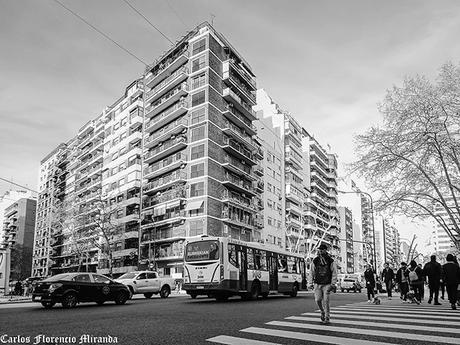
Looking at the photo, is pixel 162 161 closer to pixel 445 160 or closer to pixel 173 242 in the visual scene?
pixel 173 242

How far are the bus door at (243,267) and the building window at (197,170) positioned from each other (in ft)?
109

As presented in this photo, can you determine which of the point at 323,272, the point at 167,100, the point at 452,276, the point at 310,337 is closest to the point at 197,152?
the point at 167,100

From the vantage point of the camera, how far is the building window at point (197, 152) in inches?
2143

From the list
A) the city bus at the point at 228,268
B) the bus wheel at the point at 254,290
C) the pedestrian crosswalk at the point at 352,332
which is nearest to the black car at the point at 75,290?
the city bus at the point at 228,268

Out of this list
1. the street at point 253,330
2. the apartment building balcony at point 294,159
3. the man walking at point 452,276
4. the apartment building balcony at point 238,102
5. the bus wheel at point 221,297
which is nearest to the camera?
the street at point 253,330

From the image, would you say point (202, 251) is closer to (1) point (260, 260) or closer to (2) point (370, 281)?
(1) point (260, 260)

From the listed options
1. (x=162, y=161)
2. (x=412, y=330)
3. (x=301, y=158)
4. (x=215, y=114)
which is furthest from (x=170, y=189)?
(x=412, y=330)

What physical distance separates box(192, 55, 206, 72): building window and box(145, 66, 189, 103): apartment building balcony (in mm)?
1187

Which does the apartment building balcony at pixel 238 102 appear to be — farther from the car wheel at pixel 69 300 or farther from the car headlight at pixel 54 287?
the car headlight at pixel 54 287

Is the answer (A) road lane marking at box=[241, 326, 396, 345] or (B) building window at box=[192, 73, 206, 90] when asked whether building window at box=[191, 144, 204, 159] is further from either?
(A) road lane marking at box=[241, 326, 396, 345]

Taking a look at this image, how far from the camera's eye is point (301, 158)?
293 ft

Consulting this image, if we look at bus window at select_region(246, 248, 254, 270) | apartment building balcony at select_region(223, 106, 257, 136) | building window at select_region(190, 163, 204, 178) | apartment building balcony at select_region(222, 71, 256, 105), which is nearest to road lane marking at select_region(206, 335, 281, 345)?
bus window at select_region(246, 248, 254, 270)

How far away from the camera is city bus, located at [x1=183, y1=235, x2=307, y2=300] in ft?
63.9

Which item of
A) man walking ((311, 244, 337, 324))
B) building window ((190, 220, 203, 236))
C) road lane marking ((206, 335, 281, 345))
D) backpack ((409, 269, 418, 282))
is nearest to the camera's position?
road lane marking ((206, 335, 281, 345))
